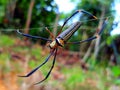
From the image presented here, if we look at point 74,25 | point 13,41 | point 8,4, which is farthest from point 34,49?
point 74,25

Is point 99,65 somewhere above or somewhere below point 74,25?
below

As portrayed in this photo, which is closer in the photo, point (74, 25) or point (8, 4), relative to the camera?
point (74, 25)

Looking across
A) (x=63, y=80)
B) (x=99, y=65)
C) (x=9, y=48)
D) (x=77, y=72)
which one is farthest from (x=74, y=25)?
(x=99, y=65)

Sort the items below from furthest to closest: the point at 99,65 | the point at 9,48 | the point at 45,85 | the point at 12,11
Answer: the point at 12,11 → the point at 99,65 → the point at 9,48 → the point at 45,85

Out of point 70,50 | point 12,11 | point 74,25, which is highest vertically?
point 74,25

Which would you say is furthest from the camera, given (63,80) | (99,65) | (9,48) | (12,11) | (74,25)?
(12,11)

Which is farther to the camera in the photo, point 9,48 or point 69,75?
point 9,48

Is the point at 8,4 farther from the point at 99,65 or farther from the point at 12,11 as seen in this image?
the point at 99,65

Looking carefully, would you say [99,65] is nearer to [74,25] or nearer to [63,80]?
[63,80]

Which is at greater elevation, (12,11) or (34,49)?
(12,11)
